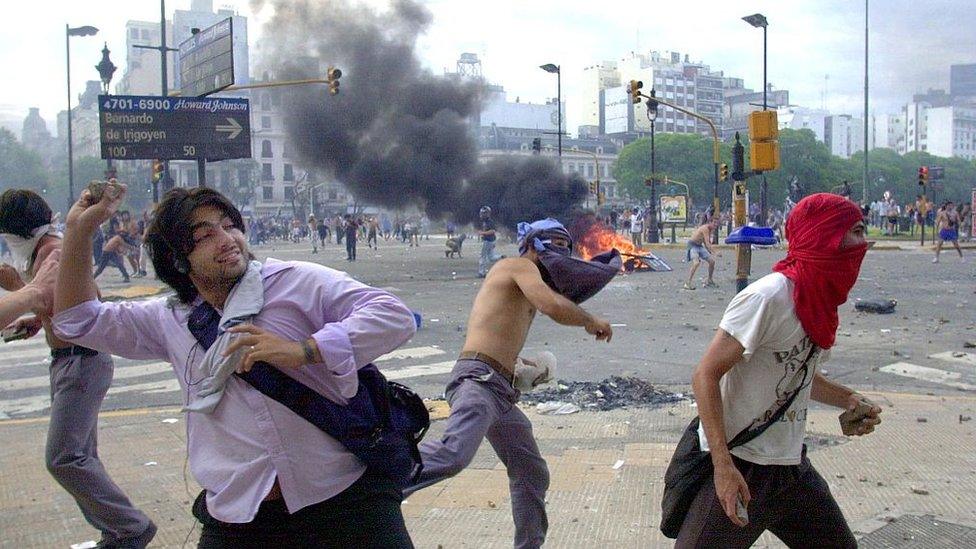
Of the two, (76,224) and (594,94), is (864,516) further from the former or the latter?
(594,94)

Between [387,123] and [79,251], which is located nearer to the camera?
[79,251]

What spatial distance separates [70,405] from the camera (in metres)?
3.87

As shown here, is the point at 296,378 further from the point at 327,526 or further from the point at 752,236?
the point at 752,236

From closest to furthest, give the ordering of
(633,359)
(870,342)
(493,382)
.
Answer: (493,382) → (633,359) → (870,342)

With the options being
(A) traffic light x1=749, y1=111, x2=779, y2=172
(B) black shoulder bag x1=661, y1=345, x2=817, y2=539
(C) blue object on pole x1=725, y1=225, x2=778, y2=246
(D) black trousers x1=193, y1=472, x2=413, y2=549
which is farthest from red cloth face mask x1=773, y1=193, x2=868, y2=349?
(A) traffic light x1=749, y1=111, x2=779, y2=172

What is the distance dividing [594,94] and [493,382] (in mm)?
177346

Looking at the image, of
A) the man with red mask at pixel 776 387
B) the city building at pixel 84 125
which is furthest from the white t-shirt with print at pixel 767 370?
the city building at pixel 84 125

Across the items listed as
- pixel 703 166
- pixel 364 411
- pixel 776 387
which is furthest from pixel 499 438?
pixel 703 166

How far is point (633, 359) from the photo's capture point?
997 cm

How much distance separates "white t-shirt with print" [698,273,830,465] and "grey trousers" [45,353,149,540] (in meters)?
2.51

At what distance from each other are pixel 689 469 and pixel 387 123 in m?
33.8

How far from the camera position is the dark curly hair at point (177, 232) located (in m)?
2.36

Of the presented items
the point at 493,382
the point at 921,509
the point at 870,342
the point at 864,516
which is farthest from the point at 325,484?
the point at 870,342

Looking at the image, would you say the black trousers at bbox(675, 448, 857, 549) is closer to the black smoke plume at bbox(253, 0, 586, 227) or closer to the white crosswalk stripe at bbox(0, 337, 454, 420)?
the white crosswalk stripe at bbox(0, 337, 454, 420)
